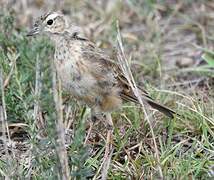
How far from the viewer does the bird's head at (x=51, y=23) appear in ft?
16.6

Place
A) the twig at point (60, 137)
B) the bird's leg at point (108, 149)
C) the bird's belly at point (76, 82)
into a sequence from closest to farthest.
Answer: the twig at point (60, 137) → the bird's leg at point (108, 149) → the bird's belly at point (76, 82)

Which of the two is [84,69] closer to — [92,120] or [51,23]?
[51,23]

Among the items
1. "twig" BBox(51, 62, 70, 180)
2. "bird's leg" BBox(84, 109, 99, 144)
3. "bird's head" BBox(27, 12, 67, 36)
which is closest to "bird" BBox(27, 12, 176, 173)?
"bird's head" BBox(27, 12, 67, 36)

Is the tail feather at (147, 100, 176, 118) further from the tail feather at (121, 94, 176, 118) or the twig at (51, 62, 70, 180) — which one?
the twig at (51, 62, 70, 180)

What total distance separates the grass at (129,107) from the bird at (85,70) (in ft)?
0.56

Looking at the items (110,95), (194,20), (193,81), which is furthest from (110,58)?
(194,20)

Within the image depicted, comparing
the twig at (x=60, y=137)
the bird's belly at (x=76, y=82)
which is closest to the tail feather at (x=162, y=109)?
the bird's belly at (x=76, y=82)

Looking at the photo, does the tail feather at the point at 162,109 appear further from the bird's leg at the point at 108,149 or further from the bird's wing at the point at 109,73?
the bird's leg at the point at 108,149

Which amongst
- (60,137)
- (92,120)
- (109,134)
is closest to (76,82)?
(109,134)

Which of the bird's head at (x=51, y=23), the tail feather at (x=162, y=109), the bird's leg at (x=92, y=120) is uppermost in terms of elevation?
the bird's head at (x=51, y=23)

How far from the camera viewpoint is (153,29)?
24.2 ft

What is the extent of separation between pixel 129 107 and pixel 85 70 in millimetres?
751

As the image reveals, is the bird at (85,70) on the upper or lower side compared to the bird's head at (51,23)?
lower

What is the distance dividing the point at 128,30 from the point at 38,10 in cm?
116
